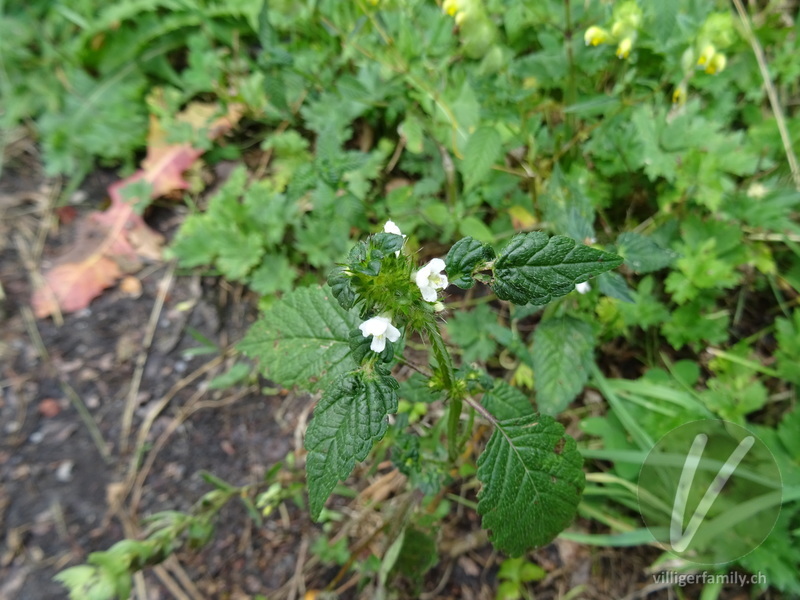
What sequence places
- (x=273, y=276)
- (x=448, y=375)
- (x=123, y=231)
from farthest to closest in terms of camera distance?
(x=123, y=231)
(x=273, y=276)
(x=448, y=375)

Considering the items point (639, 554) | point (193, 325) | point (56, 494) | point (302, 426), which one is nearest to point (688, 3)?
point (639, 554)

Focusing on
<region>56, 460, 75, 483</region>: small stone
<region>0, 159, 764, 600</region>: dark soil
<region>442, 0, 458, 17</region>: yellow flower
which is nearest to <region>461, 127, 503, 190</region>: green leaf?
<region>442, 0, 458, 17</region>: yellow flower

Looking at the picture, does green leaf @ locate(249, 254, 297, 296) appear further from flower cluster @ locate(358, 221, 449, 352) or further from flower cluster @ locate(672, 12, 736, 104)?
flower cluster @ locate(672, 12, 736, 104)

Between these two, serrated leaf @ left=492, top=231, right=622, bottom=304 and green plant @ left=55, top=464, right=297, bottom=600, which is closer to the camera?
serrated leaf @ left=492, top=231, right=622, bottom=304

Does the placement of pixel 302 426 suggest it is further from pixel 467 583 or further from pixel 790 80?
pixel 790 80

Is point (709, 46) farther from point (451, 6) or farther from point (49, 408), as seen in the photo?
point (49, 408)

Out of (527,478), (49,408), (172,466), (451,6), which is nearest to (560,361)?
(527,478)
